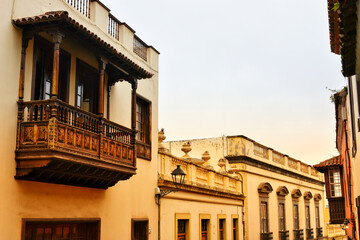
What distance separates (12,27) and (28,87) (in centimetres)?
126

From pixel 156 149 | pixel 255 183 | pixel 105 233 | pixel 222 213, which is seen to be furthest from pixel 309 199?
pixel 105 233

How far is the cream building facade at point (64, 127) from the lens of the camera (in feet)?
30.7

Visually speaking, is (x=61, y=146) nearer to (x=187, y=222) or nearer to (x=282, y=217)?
(x=187, y=222)

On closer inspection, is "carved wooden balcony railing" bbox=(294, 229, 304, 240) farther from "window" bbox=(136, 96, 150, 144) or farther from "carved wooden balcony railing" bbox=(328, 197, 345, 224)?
"window" bbox=(136, 96, 150, 144)

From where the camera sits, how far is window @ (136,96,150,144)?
15102 millimetres

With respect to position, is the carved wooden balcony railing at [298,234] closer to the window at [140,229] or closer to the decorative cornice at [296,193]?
the decorative cornice at [296,193]

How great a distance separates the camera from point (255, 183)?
25.5m

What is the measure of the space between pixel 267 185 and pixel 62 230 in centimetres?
1741

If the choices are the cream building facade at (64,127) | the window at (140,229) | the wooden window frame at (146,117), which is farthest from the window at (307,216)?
the cream building facade at (64,127)

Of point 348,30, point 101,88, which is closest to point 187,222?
point 101,88

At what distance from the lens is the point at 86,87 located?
12352mm

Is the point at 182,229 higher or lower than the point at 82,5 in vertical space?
lower

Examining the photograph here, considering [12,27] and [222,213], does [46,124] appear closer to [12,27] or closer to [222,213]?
[12,27]

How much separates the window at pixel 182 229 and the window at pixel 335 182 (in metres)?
11.5
